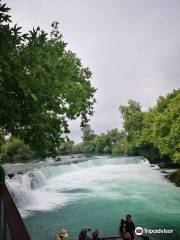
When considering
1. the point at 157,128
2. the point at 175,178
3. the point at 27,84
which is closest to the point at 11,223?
the point at 27,84

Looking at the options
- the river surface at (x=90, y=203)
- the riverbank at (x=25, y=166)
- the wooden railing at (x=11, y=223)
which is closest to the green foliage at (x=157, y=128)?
the river surface at (x=90, y=203)

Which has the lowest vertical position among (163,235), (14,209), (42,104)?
(163,235)

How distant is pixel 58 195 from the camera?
996 inches

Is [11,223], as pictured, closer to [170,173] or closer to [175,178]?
[175,178]

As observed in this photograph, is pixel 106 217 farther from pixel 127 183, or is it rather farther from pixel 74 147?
pixel 74 147

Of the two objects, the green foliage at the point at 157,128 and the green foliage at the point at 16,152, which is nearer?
the green foliage at the point at 157,128

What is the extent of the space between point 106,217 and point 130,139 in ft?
157

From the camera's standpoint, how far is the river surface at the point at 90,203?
1623 cm

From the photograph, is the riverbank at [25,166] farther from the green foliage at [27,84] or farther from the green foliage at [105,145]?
the green foliage at [105,145]

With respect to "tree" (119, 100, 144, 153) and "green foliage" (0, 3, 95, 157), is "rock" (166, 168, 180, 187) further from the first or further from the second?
"tree" (119, 100, 144, 153)

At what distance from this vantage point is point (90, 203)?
72.4 feet

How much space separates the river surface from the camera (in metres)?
16.2

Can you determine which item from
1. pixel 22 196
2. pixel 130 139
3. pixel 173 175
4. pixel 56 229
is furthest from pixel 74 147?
pixel 56 229

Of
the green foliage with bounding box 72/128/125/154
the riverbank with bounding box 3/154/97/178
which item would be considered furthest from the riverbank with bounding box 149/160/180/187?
the green foliage with bounding box 72/128/125/154
